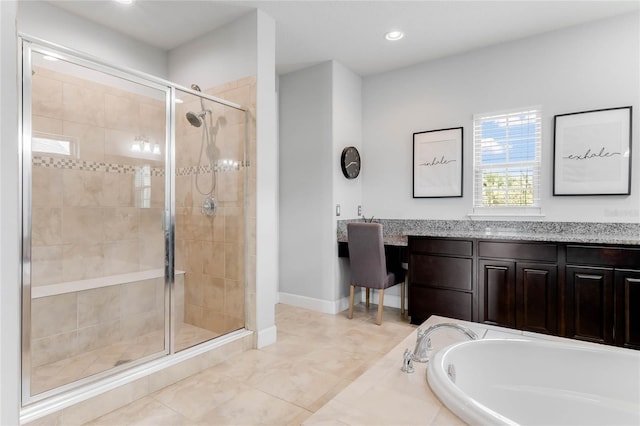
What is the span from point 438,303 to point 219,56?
3.03 metres

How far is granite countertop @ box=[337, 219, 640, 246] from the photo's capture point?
2.70 m

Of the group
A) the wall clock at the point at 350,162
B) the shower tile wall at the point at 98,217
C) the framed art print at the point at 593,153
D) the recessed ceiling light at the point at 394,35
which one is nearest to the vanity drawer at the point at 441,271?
the framed art print at the point at 593,153

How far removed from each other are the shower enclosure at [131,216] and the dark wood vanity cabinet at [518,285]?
2089mm

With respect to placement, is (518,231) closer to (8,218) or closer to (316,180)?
(316,180)

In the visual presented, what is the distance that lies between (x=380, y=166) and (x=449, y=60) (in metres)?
1.35

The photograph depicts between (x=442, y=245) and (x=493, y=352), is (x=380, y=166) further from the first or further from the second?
(x=493, y=352)

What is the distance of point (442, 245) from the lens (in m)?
3.14

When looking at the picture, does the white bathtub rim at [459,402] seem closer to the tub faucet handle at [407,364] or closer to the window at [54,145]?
the tub faucet handle at [407,364]

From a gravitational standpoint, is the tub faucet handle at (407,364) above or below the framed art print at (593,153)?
below

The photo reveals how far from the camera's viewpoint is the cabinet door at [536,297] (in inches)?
105

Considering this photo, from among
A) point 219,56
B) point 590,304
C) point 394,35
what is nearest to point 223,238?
point 219,56

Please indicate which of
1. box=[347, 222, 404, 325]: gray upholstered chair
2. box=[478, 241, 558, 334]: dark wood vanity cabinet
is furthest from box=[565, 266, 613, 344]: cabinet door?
box=[347, 222, 404, 325]: gray upholstered chair

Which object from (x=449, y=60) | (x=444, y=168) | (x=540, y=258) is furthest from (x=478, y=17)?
(x=540, y=258)

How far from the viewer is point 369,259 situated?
3379 mm
